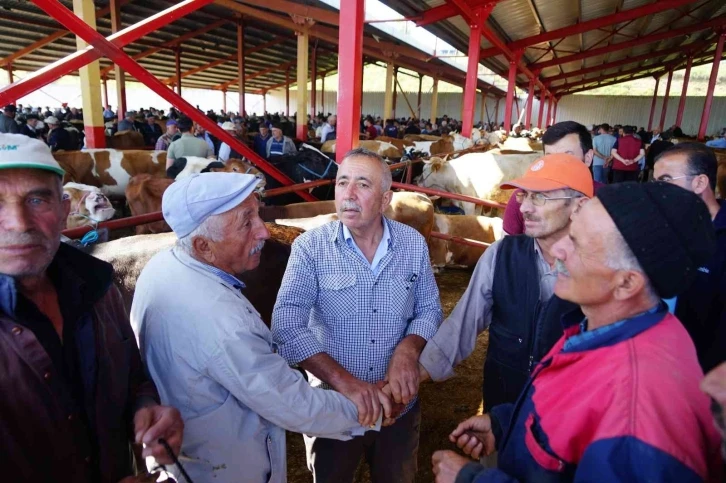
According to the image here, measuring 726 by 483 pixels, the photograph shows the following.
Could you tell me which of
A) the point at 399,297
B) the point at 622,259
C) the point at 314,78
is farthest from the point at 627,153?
the point at 314,78

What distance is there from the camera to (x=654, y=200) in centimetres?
101

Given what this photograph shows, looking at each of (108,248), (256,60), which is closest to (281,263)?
(108,248)

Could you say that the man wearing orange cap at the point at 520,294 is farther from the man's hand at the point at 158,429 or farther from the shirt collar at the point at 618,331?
the man's hand at the point at 158,429

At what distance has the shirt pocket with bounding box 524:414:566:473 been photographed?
1007 millimetres

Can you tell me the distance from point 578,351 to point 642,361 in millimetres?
151

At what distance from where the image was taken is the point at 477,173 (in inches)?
355

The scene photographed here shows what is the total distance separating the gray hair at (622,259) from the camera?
40.5 inches

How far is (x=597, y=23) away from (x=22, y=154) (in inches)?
683

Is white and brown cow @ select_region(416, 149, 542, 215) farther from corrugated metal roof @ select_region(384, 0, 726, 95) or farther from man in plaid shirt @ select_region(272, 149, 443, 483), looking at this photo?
man in plaid shirt @ select_region(272, 149, 443, 483)

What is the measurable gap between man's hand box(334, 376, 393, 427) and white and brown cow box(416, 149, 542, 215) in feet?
22.5

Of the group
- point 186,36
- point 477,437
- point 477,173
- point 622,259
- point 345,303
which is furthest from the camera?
point 186,36

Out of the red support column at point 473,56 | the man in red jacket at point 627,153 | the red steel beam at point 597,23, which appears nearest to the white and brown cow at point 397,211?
the man in red jacket at point 627,153

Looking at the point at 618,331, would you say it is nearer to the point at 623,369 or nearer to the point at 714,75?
the point at 623,369

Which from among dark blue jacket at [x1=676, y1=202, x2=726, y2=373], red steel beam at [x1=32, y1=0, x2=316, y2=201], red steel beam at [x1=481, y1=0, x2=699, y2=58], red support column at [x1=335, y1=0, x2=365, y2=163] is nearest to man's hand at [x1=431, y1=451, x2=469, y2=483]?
dark blue jacket at [x1=676, y1=202, x2=726, y2=373]
